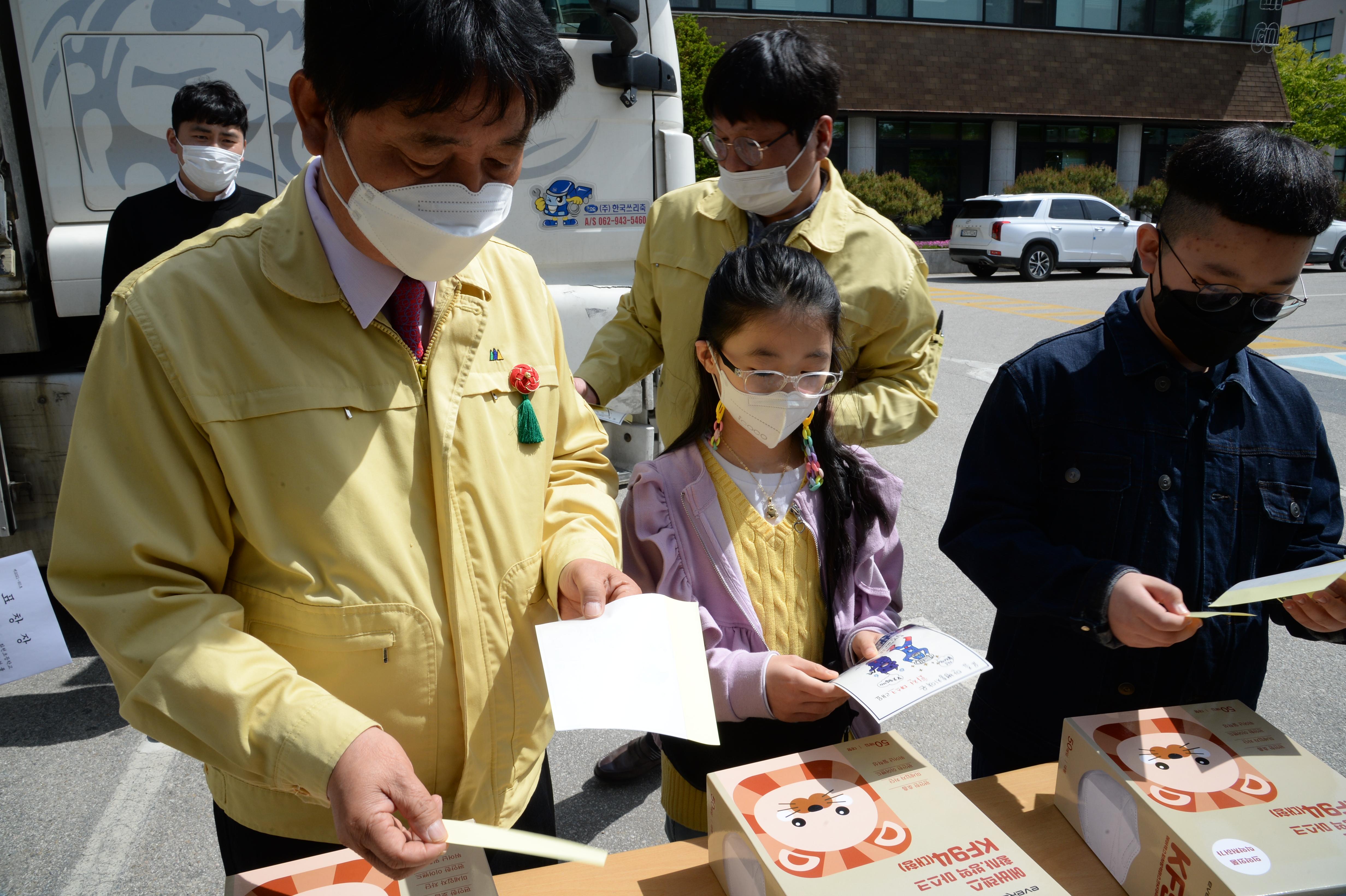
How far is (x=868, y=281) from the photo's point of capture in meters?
2.26

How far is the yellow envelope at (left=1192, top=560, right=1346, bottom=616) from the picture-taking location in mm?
1185

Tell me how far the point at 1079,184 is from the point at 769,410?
2170cm

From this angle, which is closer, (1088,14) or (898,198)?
(898,198)

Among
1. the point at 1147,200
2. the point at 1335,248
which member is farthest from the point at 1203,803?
the point at 1147,200

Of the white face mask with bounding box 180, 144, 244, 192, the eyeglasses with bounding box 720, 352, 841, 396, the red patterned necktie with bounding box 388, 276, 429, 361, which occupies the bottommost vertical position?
the eyeglasses with bounding box 720, 352, 841, 396

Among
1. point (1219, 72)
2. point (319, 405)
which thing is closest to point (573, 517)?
point (319, 405)

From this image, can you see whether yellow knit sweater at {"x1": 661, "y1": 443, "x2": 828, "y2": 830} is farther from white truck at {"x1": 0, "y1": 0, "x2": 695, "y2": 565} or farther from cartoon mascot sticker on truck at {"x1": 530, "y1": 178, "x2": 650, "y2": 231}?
cartoon mascot sticker on truck at {"x1": 530, "y1": 178, "x2": 650, "y2": 231}

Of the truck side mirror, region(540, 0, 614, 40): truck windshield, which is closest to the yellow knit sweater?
the truck side mirror

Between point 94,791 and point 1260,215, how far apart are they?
11.4ft

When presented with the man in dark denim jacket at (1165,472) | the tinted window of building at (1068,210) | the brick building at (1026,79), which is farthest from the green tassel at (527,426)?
the brick building at (1026,79)

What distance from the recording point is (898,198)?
19.5m

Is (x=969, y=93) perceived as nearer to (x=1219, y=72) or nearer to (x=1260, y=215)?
(x=1219, y=72)

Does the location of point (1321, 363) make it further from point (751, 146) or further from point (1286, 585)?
point (1286, 585)

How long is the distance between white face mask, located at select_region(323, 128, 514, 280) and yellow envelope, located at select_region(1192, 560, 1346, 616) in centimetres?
114
